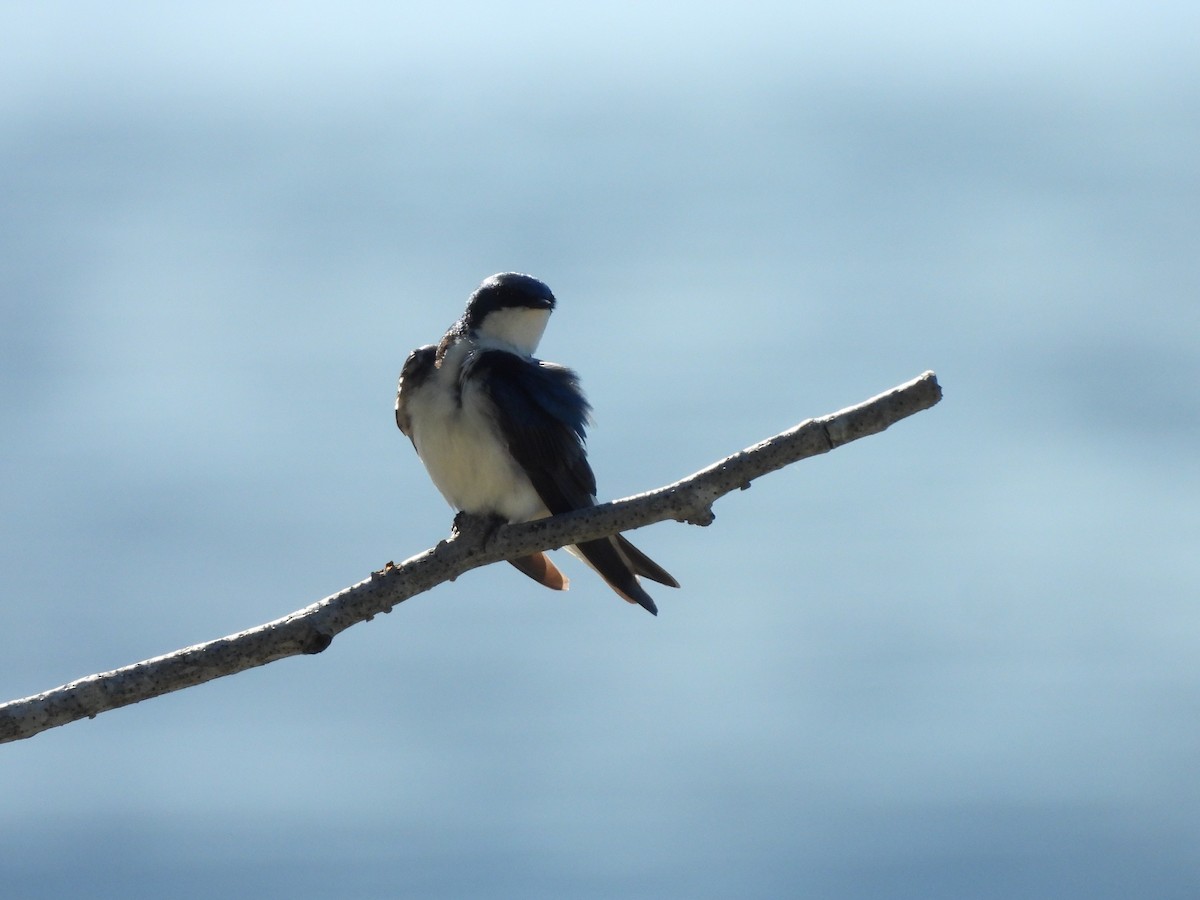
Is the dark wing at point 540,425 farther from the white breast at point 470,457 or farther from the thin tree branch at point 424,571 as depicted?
the thin tree branch at point 424,571

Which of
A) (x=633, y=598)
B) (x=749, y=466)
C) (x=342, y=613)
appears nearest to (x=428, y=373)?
(x=633, y=598)

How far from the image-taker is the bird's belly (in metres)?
6.82

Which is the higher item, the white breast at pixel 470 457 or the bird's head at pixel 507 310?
the bird's head at pixel 507 310

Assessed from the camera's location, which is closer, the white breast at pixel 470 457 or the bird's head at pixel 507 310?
the white breast at pixel 470 457

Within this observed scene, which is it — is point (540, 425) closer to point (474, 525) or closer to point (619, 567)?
point (474, 525)

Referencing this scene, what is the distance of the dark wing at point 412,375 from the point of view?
7.25 metres

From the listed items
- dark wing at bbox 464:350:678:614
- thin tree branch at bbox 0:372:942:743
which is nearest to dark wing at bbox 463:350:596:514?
dark wing at bbox 464:350:678:614

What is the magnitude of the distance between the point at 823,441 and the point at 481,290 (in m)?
3.34

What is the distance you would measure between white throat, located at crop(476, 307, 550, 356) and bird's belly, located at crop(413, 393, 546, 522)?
69cm

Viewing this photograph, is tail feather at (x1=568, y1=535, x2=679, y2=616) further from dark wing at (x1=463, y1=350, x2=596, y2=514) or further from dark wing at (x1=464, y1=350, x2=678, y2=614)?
dark wing at (x1=463, y1=350, x2=596, y2=514)

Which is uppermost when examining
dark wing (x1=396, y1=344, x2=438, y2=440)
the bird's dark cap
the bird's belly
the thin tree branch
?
the bird's dark cap

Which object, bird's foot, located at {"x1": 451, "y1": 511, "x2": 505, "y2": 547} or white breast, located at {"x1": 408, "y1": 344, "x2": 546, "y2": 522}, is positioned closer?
bird's foot, located at {"x1": 451, "y1": 511, "x2": 505, "y2": 547}

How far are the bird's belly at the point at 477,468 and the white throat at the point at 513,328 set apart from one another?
0.69 meters

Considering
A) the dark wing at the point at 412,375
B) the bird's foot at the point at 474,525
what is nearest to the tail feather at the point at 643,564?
the bird's foot at the point at 474,525
